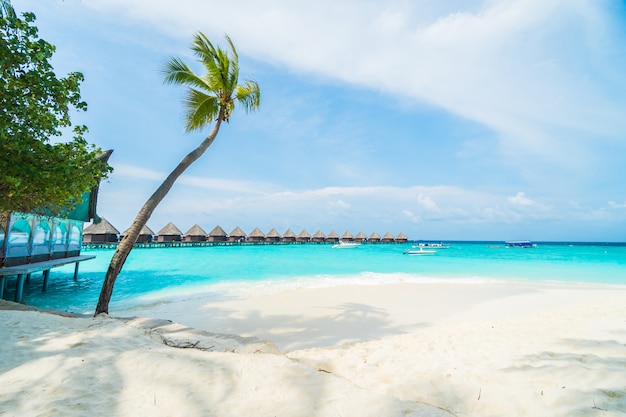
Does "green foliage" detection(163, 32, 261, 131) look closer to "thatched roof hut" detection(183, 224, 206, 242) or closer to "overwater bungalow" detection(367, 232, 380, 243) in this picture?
"thatched roof hut" detection(183, 224, 206, 242)

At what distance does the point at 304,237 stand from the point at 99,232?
3509 centimetres

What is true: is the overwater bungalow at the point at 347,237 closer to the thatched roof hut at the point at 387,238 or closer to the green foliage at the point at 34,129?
the thatched roof hut at the point at 387,238

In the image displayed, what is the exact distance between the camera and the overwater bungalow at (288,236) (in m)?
56.2

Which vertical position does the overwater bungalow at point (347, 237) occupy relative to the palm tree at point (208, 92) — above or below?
below

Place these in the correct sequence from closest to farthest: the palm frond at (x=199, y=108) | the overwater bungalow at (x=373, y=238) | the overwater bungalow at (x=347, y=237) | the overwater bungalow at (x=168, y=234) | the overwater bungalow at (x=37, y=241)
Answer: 1. the palm frond at (x=199, y=108)
2. the overwater bungalow at (x=37, y=241)
3. the overwater bungalow at (x=168, y=234)
4. the overwater bungalow at (x=347, y=237)
5. the overwater bungalow at (x=373, y=238)

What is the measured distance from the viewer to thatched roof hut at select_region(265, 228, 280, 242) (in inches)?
2098

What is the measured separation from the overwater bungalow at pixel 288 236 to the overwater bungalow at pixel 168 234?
60.5 ft

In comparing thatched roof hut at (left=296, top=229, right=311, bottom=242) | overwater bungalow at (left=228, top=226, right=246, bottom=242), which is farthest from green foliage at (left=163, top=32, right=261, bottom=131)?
thatched roof hut at (left=296, top=229, right=311, bottom=242)

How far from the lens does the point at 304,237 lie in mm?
61062

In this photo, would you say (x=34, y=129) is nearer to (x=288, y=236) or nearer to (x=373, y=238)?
(x=288, y=236)

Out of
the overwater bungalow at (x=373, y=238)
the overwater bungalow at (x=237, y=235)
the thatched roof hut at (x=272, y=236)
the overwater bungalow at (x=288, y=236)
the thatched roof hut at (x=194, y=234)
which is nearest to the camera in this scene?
the thatched roof hut at (x=194, y=234)

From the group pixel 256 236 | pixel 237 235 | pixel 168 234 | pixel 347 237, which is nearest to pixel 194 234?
pixel 168 234

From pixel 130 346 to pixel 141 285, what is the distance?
11003mm

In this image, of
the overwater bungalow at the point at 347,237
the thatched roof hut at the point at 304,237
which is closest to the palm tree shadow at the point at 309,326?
the thatched roof hut at the point at 304,237
